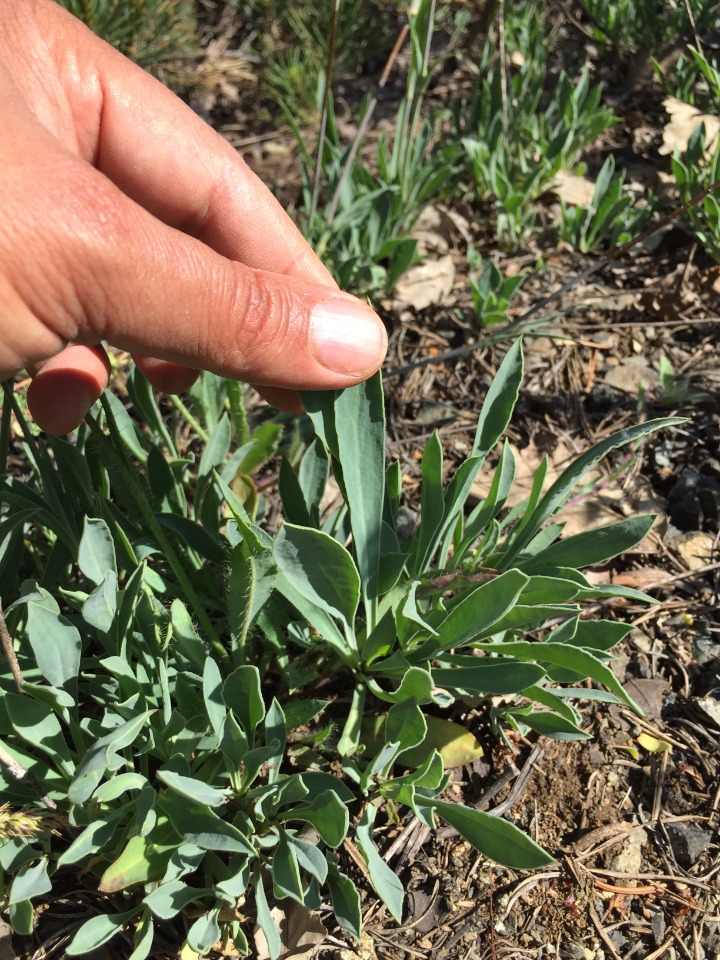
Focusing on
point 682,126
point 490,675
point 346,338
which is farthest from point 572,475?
point 682,126

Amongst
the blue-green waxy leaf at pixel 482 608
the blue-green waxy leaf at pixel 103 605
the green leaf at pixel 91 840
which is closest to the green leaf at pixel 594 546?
the blue-green waxy leaf at pixel 482 608

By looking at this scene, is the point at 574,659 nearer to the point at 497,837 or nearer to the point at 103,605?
the point at 497,837

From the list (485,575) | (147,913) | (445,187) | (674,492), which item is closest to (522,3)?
(445,187)

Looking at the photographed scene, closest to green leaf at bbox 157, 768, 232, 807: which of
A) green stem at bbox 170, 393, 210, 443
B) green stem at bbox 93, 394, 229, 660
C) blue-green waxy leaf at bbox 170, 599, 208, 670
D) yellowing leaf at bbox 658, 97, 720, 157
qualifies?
blue-green waxy leaf at bbox 170, 599, 208, 670

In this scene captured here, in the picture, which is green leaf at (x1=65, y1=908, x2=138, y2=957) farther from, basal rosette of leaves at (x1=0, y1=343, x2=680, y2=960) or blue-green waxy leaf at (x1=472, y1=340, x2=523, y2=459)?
blue-green waxy leaf at (x1=472, y1=340, x2=523, y2=459)

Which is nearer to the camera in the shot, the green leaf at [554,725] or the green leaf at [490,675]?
the green leaf at [490,675]

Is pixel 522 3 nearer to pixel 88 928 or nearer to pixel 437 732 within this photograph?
pixel 437 732

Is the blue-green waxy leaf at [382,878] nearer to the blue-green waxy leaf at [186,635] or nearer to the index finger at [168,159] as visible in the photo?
Answer: the blue-green waxy leaf at [186,635]

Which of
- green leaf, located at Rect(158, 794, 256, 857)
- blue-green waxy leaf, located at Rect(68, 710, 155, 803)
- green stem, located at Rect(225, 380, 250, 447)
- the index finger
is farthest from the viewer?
green stem, located at Rect(225, 380, 250, 447)

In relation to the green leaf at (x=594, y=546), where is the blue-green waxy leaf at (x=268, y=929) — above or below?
below
